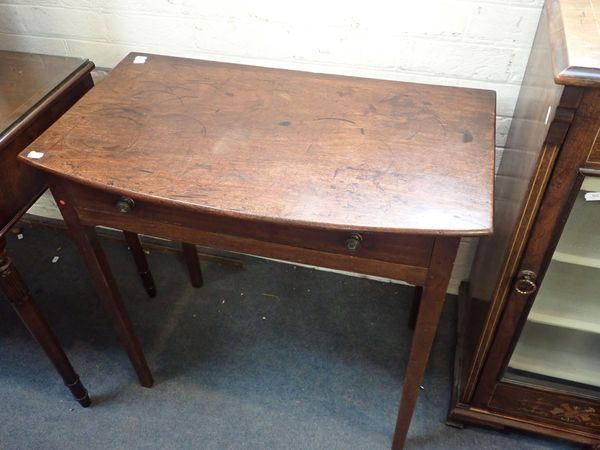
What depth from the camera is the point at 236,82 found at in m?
1.11

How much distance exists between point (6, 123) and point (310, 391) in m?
0.96

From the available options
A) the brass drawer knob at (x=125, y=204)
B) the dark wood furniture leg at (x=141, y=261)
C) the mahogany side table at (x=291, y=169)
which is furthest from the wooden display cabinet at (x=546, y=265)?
the dark wood furniture leg at (x=141, y=261)

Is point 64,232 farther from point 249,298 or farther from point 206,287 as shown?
point 249,298

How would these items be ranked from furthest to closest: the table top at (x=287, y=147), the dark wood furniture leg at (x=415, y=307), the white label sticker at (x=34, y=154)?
the dark wood furniture leg at (x=415, y=307) < the white label sticker at (x=34, y=154) < the table top at (x=287, y=147)

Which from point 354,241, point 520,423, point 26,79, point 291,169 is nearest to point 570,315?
point 520,423

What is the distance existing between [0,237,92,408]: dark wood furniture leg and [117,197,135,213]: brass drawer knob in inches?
11.2

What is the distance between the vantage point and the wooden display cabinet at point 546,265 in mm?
743

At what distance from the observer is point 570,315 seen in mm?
1061

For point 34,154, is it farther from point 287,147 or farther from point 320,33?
point 320,33

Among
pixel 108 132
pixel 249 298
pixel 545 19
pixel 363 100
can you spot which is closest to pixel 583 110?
pixel 545 19

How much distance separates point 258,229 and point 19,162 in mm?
546

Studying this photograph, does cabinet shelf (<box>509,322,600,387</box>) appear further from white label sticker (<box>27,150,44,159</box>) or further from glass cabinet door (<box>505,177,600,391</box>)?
white label sticker (<box>27,150,44,159</box>)

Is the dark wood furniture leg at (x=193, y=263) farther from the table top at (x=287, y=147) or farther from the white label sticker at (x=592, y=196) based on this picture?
the white label sticker at (x=592, y=196)

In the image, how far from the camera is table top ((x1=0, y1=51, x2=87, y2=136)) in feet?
3.46
